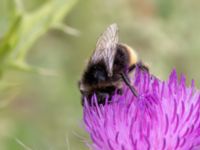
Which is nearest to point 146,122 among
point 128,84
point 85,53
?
point 128,84

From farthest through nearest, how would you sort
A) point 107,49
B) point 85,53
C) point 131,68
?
point 85,53
point 131,68
point 107,49

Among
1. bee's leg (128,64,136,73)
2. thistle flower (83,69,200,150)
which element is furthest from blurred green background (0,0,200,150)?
thistle flower (83,69,200,150)

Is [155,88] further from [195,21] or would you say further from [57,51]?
[57,51]

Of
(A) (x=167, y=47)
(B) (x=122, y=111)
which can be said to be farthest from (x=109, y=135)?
(A) (x=167, y=47)

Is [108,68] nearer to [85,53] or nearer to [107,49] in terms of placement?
[107,49]

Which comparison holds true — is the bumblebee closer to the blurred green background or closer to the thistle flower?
the thistle flower

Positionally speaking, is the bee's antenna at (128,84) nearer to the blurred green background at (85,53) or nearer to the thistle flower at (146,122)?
the thistle flower at (146,122)
